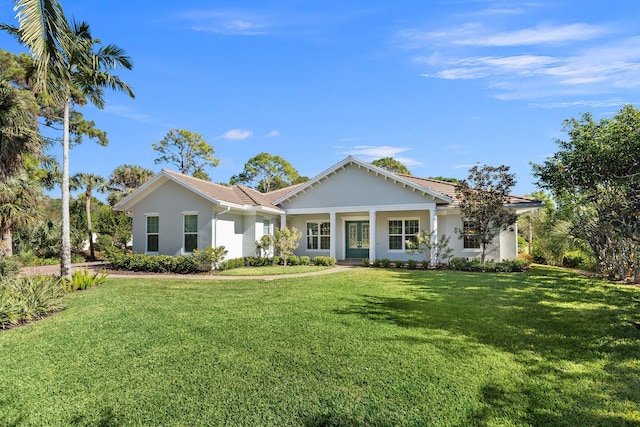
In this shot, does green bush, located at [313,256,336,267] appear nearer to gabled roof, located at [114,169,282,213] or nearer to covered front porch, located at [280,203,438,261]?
covered front porch, located at [280,203,438,261]

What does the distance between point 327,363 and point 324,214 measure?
16.1m

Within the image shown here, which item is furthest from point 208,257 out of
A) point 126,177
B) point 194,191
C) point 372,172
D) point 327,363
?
point 126,177

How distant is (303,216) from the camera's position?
21156 millimetres

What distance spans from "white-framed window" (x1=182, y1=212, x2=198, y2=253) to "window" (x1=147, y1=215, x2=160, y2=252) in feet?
5.80

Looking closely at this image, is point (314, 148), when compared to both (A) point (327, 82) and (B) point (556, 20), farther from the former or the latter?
(B) point (556, 20)

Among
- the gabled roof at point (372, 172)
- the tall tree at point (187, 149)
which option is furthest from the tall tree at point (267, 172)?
the gabled roof at point (372, 172)

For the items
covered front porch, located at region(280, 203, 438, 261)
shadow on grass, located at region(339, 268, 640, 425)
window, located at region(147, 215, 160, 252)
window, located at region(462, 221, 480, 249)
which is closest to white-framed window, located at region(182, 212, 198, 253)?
window, located at region(147, 215, 160, 252)

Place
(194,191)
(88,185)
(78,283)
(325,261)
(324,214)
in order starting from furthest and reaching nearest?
1. (88,185)
2. (324,214)
3. (325,261)
4. (194,191)
5. (78,283)

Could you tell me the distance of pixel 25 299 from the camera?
771cm

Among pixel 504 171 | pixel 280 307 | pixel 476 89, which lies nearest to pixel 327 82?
pixel 476 89

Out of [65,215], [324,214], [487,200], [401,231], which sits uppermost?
[487,200]

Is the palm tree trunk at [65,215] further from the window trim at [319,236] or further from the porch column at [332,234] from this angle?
the window trim at [319,236]

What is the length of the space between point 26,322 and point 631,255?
1950cm

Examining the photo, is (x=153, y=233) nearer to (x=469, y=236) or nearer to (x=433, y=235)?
(x=433, y=235)
